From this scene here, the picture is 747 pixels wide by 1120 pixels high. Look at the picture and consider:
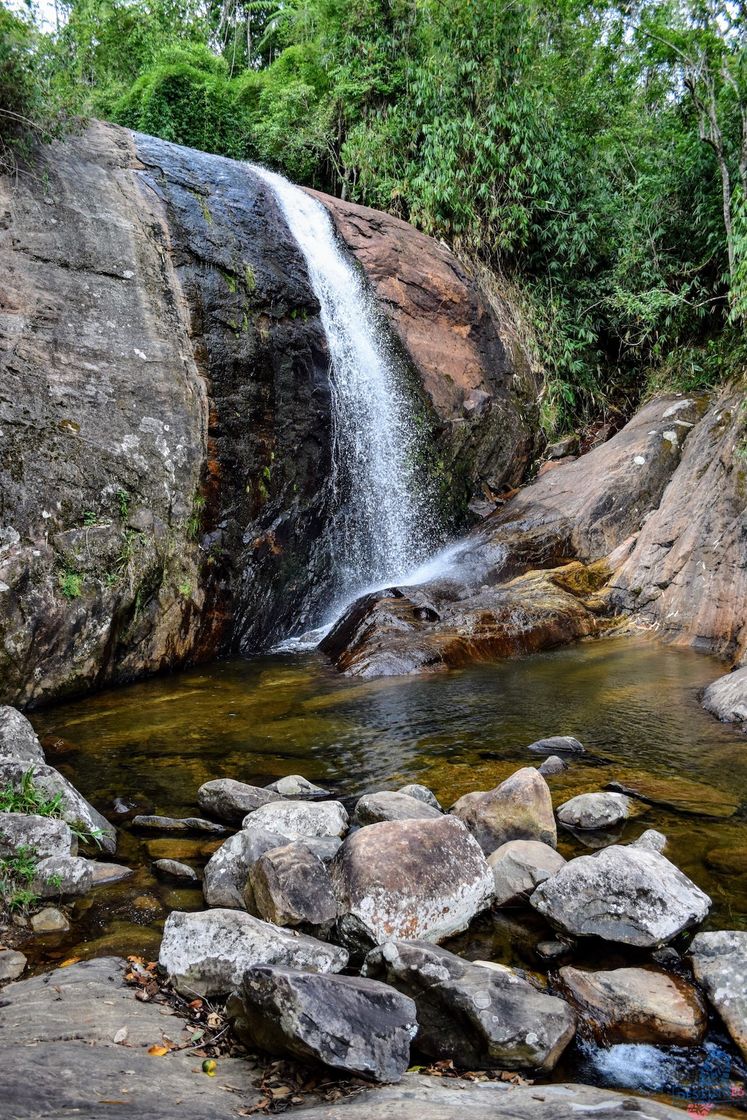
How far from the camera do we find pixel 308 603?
30.1 feet

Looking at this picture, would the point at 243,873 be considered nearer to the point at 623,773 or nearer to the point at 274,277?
the point at 623,773

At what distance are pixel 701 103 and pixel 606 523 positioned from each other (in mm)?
6325

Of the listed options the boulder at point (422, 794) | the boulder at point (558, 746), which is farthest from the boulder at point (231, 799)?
the boulder at point (558, 746)

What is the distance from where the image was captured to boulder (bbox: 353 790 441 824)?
345 cm

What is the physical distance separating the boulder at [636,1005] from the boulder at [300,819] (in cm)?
128

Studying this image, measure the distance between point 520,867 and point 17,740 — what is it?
2.69m

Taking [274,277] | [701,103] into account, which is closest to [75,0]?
[274,277]

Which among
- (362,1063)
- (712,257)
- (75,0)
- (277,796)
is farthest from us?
(75,0)

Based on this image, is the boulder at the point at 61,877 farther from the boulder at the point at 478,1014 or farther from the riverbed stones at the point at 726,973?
the riverbed stones at the point at 726,973

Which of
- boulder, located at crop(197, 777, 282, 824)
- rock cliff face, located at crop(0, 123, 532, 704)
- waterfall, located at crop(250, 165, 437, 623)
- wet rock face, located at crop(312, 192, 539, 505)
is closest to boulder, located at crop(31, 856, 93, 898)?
boulder, located at crop(197, 777, 282, 824)

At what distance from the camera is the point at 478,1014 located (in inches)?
83.0

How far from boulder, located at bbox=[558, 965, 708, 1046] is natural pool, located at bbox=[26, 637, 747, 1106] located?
9 centimetres

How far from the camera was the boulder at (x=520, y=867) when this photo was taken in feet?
9.70

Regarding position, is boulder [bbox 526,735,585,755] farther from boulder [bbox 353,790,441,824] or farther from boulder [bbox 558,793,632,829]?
boulder [bbox 353,790,441,824]
